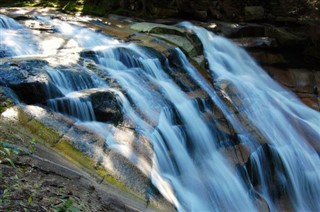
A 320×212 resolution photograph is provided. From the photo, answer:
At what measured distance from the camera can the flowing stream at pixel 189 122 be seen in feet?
22.1

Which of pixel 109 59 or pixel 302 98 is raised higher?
pixel 109 59

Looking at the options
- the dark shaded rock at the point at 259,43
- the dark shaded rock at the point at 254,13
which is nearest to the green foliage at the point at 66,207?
the dark shaded rock at the point at 259,43

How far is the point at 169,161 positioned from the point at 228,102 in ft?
11.2

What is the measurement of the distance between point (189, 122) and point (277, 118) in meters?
3.27

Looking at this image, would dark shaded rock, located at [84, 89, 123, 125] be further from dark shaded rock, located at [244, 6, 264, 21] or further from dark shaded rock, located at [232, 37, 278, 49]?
dark shaded rock, located at [244, 6, 264, 21]

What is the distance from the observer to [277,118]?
10211 mm

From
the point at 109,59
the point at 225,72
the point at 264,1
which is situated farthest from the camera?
the point at 264,1

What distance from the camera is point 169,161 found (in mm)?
6922

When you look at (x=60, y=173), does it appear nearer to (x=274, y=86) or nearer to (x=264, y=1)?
(x=274, y=86)

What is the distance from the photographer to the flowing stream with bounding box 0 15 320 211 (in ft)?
22.1

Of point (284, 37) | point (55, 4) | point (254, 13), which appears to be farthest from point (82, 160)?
point (55, 4)

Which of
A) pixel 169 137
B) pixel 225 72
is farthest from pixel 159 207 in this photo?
pixel 225 72

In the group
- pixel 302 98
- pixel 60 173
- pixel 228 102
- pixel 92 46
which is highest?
pixel 60 173

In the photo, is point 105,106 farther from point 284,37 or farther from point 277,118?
point 284,37
